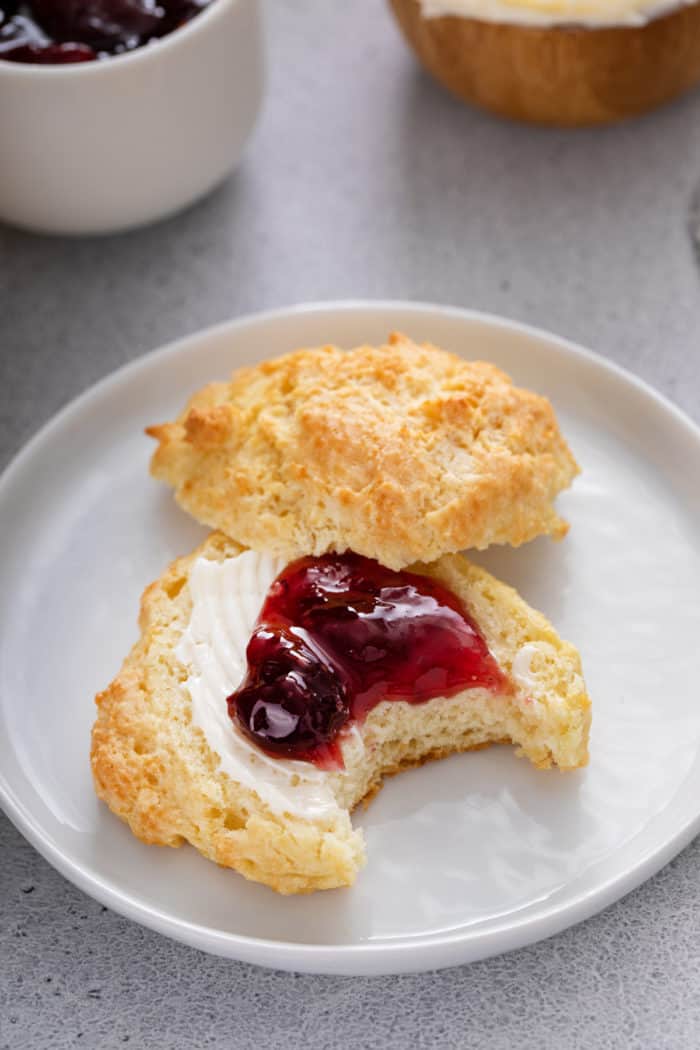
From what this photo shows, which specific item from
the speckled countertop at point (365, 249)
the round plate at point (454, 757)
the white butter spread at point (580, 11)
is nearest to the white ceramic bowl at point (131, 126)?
the speckled countertop at point (365, 249)

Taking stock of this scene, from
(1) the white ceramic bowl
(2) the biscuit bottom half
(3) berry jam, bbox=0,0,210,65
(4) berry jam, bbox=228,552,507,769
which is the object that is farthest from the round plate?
(3) berry jam, bbox=0,0,210,65

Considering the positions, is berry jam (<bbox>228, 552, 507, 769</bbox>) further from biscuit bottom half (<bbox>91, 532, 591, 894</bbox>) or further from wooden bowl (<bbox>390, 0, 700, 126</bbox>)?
wooden bowl (<bbox>390, 0, 700, 126</bbox>)

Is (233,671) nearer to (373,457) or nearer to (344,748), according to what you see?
(344,748)

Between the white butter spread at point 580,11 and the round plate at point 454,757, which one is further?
the white butter spread at point 580,11

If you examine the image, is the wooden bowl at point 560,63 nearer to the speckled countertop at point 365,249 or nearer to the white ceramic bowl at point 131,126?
the speckled countertop at point 365,249

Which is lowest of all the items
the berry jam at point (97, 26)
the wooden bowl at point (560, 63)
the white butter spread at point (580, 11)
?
the wooden bowl at point (560, 63)
